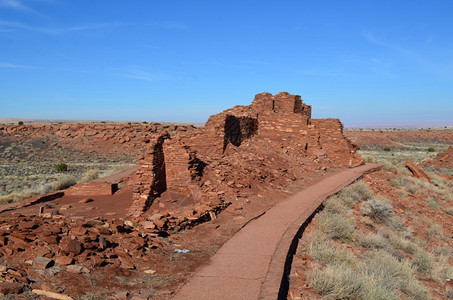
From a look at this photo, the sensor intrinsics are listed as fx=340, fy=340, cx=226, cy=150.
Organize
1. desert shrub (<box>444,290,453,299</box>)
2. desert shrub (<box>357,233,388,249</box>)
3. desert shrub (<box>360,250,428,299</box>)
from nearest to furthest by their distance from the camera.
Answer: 1. desert shrub (<box>360,250,428,299</box>)
2. desert shrub (<box>444,290,453,299</box>)
3. desert shrub (<box>357,233,388,249</box>)

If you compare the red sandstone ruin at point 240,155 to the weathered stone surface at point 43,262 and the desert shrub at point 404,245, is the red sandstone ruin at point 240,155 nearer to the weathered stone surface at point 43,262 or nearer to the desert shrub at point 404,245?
the weathered stone surface at point 43,262

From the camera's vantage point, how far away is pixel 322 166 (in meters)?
19.1

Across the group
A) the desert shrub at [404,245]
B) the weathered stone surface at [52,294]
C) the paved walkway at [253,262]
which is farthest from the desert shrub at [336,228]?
the weathered stone surface at [52,294]

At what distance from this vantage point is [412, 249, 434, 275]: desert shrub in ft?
27.9

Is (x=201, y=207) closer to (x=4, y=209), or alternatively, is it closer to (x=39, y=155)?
(x=4, y=209)

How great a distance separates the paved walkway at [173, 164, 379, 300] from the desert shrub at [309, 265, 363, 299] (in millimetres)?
627

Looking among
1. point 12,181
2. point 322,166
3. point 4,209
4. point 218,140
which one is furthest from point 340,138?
point 12,181

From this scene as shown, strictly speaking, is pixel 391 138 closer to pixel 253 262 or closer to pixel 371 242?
pixel 371 242

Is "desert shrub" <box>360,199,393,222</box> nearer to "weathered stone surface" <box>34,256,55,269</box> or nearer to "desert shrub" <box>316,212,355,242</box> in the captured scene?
"desert shrub" <box>316,212,355,242</box>

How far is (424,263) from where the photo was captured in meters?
8.69

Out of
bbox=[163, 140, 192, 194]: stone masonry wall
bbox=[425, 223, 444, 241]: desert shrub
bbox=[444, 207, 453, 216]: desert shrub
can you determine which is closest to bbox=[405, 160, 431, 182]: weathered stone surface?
bbox=[444, 207, 453, 216]: desert shrub

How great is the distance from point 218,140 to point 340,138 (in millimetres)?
9201

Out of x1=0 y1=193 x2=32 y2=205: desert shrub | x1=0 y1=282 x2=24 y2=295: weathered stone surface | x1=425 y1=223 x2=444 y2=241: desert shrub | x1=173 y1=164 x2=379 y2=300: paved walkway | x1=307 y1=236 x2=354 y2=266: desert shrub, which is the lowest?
x1=0 y1=193 x2=32 y2=205: desert shrub

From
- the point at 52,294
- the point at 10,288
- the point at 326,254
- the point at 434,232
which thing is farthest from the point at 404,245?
the point at 10,288
